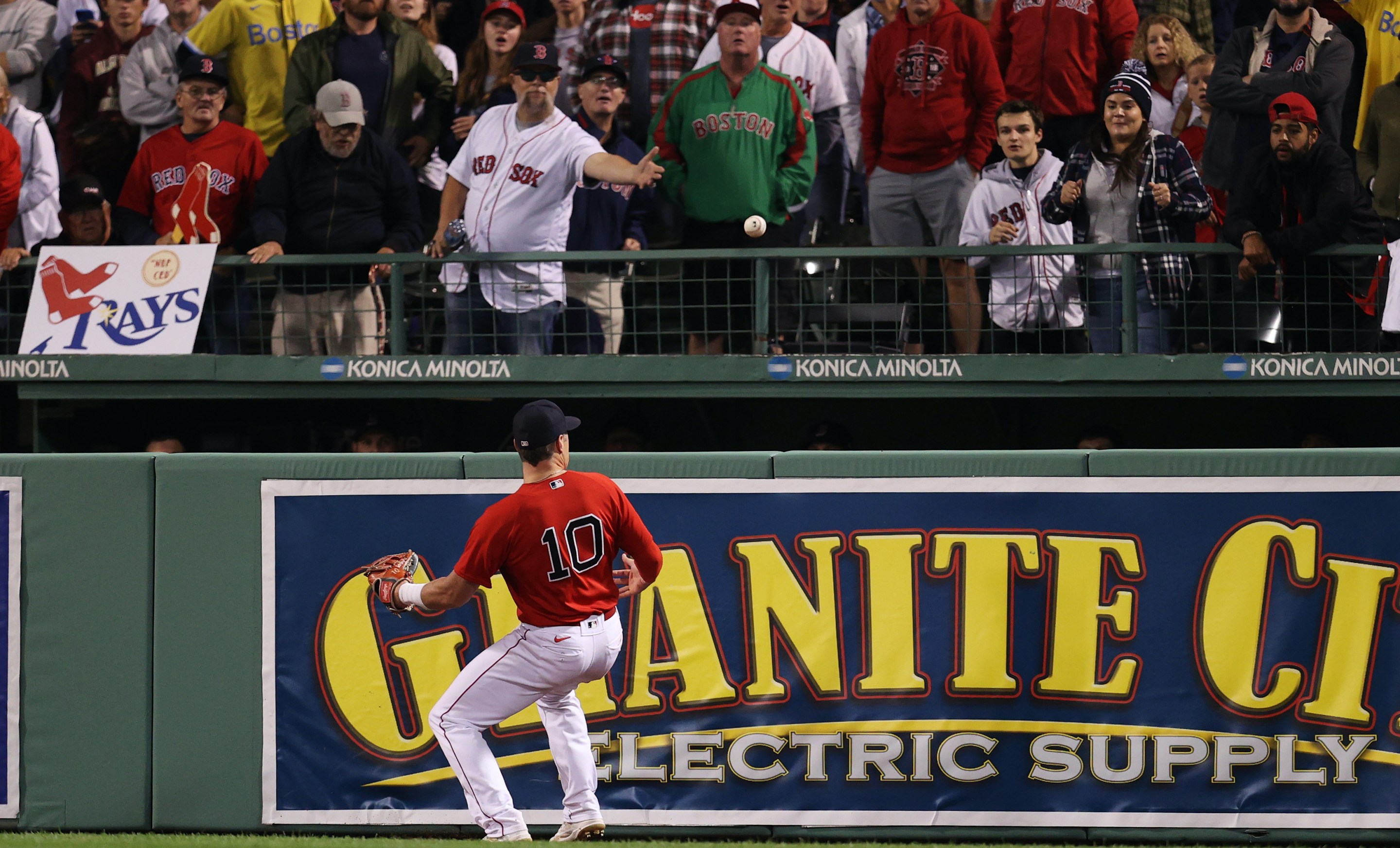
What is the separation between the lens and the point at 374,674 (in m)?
6.15

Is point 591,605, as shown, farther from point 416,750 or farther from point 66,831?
point 66,831

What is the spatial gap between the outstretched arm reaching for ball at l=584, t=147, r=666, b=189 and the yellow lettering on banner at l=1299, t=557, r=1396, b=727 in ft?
13.3

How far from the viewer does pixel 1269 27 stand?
8609mm

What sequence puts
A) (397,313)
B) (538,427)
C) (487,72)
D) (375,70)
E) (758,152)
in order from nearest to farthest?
(538,427)
(758,152)
(397,313)
(375,70)
(487,72)

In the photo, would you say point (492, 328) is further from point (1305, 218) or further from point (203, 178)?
point (1305, 218)

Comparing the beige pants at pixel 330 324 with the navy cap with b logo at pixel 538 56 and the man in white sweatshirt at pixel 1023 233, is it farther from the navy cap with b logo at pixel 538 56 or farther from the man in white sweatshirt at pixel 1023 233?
the man in white sweatshirt at pixel 1023 233

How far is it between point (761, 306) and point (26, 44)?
5739 mm

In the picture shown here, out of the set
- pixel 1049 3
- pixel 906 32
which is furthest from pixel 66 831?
pixel 1049 3

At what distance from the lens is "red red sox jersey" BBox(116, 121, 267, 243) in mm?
9141

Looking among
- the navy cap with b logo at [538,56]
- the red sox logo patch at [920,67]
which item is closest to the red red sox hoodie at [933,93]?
the red sox logo patch at [920,67]

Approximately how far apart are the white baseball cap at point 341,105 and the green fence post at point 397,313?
36.2 inches

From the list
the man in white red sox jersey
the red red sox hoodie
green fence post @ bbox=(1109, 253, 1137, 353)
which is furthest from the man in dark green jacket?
green fence post @ bbox=(1109, 253, 1137, 353)

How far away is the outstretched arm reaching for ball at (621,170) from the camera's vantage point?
26.3 ft

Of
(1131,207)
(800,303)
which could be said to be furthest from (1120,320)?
(800,303)
